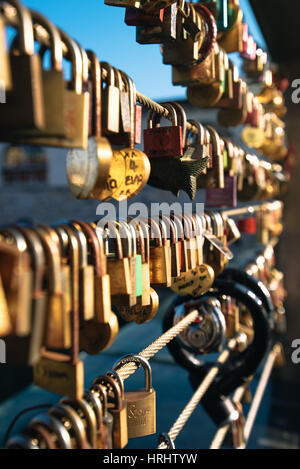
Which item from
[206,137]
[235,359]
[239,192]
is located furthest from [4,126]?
[239,192]

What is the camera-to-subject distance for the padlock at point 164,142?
100 cm

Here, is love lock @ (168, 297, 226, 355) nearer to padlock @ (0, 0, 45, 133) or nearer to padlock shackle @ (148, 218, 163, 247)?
padlock shackle @ (148, 218, 163, 247)

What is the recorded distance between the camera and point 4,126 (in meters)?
0.49

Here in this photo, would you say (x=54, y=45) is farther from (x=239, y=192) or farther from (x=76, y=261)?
(x=239, y=192)

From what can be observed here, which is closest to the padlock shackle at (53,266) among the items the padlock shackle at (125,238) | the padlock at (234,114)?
the padlock shackle at (125,238)

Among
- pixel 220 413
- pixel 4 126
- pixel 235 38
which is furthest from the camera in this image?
pixel 235 38

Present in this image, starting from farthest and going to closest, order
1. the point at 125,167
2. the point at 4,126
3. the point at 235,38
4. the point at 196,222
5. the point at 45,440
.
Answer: the point at 235,38 < the point at 196,222 < the point at 125,167 < the point at 45,440 < the point at 4,126

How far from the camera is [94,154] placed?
2.22 ft

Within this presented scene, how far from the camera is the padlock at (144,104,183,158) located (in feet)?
3.28

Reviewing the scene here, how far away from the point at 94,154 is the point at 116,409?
0.44 metres

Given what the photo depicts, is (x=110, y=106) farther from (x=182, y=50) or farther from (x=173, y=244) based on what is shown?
(x=182, y=50)

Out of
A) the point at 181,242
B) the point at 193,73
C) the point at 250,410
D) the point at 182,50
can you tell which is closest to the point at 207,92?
the point at 193,73

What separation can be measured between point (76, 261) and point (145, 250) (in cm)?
25

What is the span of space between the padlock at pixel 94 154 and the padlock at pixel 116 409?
0.35 meters
